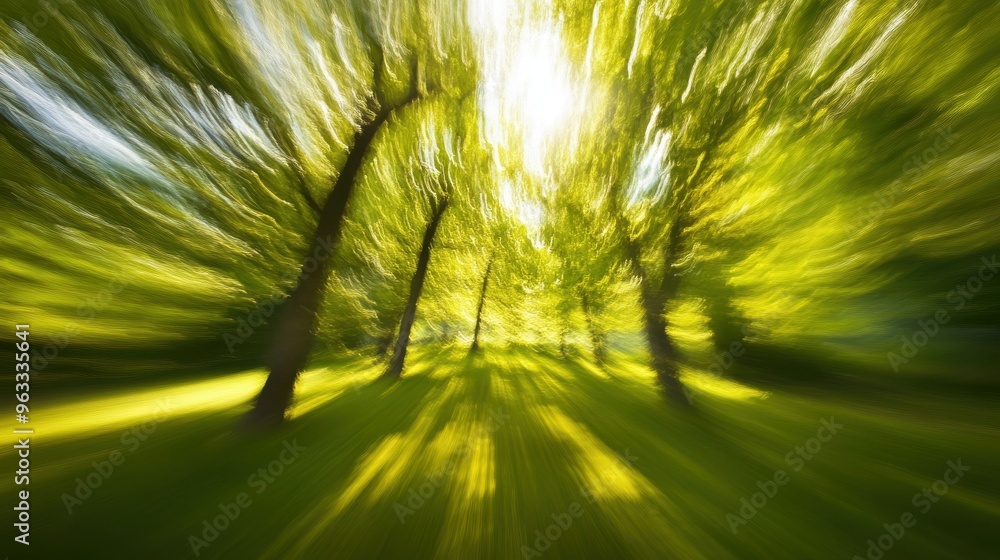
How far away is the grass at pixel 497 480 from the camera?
303 cm

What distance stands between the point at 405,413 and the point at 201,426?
13.1ft

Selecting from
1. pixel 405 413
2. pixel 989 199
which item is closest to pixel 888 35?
pixel 989 199

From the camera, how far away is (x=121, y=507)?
326cm

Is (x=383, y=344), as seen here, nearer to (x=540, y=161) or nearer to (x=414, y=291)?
(x=414, y=291)

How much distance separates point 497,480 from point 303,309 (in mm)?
4516

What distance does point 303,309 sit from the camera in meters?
5.29

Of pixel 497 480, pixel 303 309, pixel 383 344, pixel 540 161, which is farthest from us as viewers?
pixel 383 344

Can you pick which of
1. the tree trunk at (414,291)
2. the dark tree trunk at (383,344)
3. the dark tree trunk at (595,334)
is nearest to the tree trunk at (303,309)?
the tree trunk at (414,291)

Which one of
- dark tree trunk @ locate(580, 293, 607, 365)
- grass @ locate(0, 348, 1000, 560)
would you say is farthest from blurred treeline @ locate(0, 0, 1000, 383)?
dark tree trunk @ locate(580, 293, 607, 365)

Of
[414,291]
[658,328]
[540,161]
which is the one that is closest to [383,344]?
[414,291]

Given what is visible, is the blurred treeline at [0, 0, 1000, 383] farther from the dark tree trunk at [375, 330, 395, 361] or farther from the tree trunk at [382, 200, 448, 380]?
the dark tree trunk at [375, 330, 395, 361]

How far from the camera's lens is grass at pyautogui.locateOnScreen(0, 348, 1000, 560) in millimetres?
3031

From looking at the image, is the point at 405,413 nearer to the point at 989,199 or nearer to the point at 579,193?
the point at 579,193

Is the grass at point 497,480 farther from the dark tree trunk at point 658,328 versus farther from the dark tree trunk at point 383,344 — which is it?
the dark tree trunk at point 383,344
